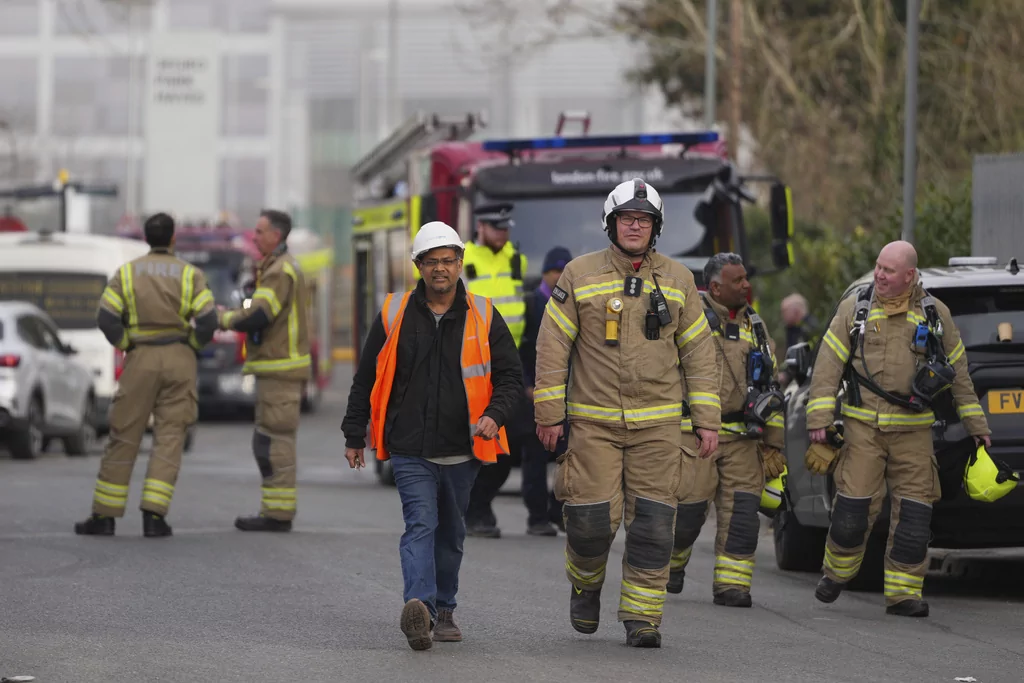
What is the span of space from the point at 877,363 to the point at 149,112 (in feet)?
111

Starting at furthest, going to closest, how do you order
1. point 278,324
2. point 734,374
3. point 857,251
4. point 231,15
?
point 231,15
point 857,251
point 278,324
point 734,374

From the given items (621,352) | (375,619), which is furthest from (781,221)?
(621,352)

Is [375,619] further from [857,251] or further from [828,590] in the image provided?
[857,251]

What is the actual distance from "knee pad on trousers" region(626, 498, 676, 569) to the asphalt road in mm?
371

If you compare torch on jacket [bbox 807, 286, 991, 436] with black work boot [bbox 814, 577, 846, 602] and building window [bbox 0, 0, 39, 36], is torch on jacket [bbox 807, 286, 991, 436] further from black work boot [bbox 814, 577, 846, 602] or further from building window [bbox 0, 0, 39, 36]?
building window [bbox 0, 0, 39, 36]

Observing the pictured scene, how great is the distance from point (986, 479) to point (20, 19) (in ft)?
260

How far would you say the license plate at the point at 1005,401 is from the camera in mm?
10172

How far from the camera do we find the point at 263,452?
1304cm

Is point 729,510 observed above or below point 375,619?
above

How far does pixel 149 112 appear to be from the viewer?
4216 centimetres

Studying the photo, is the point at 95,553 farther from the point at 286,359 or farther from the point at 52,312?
the point at 52,312

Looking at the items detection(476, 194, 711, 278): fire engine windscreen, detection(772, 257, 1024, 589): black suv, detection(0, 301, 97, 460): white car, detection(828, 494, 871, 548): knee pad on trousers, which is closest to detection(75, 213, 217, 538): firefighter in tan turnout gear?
detection(476, 194, 711, 278): fire engine windscreen

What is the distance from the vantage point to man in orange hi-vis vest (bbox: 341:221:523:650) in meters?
8.40

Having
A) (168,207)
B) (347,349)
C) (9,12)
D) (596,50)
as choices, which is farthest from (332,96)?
(347,349)
